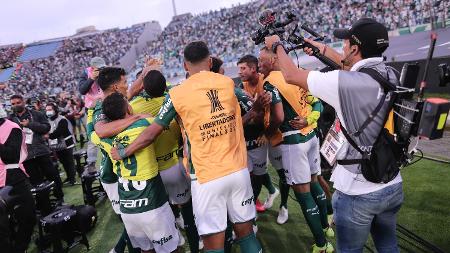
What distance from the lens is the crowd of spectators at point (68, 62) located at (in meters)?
36.6

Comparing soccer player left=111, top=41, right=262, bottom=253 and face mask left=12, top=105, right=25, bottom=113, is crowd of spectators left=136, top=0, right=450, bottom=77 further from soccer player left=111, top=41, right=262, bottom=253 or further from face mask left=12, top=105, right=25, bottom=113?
soccer player left=111, top=41, right=262, bottom=253

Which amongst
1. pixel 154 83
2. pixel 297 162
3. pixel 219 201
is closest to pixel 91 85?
pixel 154 83

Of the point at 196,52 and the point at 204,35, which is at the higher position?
the point at 196,52

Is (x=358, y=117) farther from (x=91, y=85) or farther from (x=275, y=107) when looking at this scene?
(x=91, y=85)

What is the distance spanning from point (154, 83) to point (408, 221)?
11.6 feet

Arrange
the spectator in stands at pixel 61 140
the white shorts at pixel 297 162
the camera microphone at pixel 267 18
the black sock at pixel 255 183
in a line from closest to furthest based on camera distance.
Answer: the camera microphone at pixel 267 18, the white shorts at pixel 297 162, the black sock at pixel 255 183, the spectator in stands at pixel 61 140

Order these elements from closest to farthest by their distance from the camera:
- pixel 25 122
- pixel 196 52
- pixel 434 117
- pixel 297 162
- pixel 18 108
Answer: pixel 434 117, pixel 196 52, pixel 297 162, pixel 25 122, pixel 18 108

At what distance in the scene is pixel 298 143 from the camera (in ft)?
12.9

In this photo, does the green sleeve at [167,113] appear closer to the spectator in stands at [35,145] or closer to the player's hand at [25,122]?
the spectator in stands at [35,145]

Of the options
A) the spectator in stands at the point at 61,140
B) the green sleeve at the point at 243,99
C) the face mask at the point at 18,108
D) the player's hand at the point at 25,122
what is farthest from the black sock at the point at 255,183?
the spectator in stands at the point at 61,140

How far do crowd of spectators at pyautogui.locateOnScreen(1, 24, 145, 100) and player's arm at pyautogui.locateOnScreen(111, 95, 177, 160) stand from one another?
34906 mm

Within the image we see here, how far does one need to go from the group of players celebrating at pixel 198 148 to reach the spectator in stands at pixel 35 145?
331cm

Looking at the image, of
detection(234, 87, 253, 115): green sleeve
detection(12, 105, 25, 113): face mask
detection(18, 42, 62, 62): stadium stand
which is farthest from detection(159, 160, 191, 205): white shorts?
detection(18, 42, 62, 62): stadium stand

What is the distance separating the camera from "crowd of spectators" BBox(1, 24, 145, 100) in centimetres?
3662
